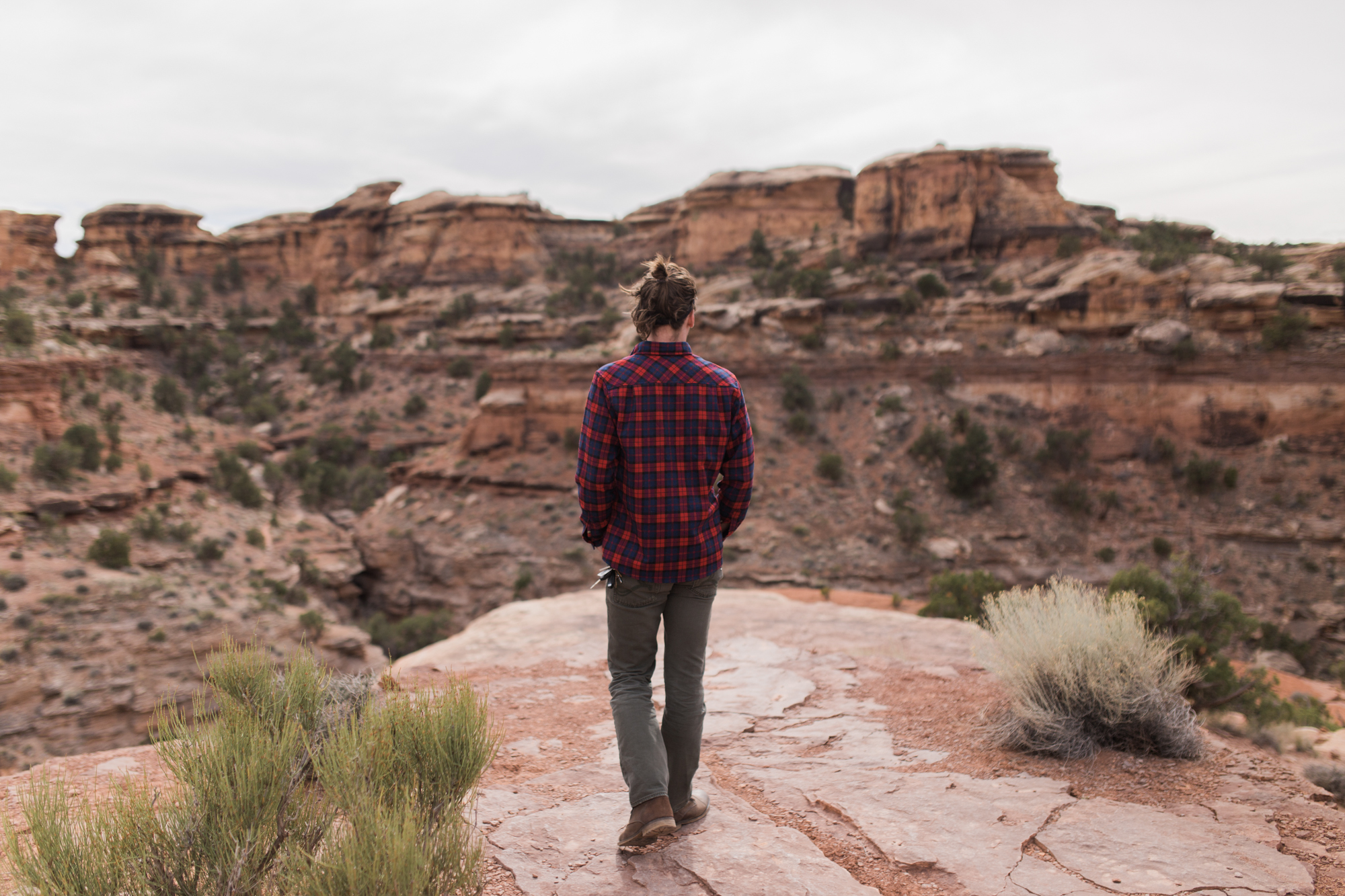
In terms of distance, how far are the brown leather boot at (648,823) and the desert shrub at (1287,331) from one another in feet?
83.9

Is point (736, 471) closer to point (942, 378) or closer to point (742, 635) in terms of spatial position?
point (742, 635)

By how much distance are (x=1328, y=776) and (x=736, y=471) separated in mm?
4275

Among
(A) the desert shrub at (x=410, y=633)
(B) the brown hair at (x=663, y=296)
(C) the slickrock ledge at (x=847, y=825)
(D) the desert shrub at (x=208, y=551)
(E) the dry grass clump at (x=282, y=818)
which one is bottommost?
(A) the desert shrub at (x=410, y=633)

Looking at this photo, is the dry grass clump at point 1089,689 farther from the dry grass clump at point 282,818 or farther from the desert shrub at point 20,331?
the desert shrub at point 20,331

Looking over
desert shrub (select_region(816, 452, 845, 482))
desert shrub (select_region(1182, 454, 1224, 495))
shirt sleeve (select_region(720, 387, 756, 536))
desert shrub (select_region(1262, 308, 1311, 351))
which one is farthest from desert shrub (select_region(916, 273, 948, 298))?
shirt sleeve (select_region(720, 387, 756, 536))

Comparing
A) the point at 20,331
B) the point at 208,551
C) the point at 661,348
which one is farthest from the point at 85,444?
the point at 661,348

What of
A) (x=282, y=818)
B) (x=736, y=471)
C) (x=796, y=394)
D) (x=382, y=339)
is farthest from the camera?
(x=382, y=339)

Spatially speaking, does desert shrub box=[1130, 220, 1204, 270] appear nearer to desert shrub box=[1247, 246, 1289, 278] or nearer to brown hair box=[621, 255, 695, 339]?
desert shrub box=[1247, 246, 1289, 278]

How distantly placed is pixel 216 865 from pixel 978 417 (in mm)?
25023

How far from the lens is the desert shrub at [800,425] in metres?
24.3

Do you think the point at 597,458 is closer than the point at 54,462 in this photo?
Yes

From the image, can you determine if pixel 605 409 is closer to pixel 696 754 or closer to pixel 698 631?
pixel 698 631

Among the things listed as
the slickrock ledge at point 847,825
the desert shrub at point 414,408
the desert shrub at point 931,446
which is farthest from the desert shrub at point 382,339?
the slickrock ledge at point 847,825

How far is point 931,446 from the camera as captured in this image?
22.6 meters
